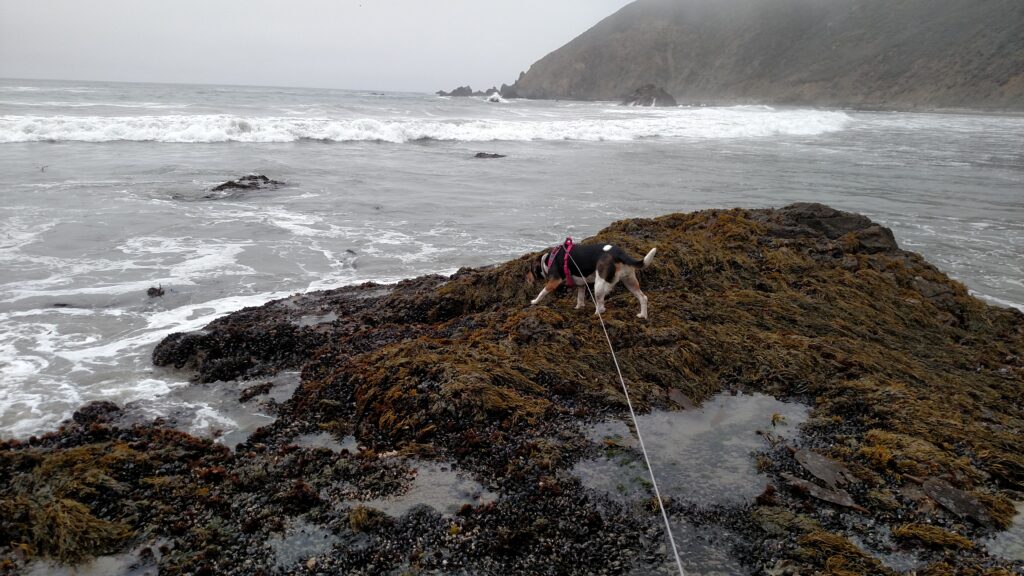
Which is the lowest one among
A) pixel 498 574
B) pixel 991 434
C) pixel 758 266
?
pixel 498 574

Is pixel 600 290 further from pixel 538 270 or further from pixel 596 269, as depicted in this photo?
pixel 538 270

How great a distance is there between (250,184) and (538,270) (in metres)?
13.2

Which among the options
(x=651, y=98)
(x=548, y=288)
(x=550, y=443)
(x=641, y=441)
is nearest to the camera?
(x=641, y=441)

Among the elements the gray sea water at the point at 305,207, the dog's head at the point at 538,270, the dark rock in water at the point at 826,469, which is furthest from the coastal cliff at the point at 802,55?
the dark rock in water at the point at 826,469

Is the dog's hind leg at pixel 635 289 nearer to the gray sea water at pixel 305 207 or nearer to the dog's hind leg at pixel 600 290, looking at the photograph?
the dog's hind leg at pixel 600 290

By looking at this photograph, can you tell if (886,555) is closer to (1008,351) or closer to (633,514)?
(633,514)

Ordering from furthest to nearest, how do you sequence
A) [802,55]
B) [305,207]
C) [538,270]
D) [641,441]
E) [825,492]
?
[802,55]
[305,207]
[538,270]
[641,441]
[825,492]

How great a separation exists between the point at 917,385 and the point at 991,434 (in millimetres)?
797

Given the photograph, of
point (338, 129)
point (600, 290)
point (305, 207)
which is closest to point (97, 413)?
point (600, 290)

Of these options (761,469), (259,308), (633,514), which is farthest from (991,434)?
(259,308)

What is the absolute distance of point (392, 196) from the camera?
1609 centimetres

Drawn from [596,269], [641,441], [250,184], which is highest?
[250,184]

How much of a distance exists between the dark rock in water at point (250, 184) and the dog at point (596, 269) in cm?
1317

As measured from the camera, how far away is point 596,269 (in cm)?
591
